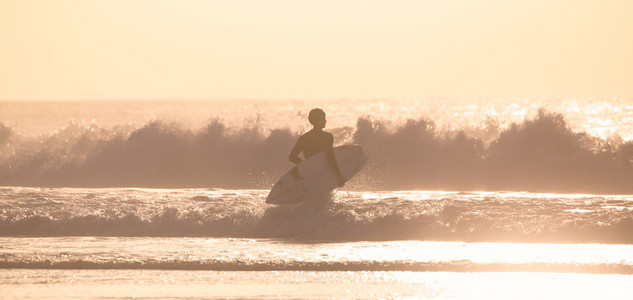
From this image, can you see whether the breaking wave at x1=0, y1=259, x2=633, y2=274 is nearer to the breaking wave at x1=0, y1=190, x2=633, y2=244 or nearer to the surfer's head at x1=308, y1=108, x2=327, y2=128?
the breaking wave at x1=0, y1=190, x2=633, y2=244

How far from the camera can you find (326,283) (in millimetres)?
11430

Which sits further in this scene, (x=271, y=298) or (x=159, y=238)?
(x=159, y=238)

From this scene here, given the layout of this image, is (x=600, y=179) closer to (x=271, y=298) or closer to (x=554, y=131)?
(x=554, y=131)

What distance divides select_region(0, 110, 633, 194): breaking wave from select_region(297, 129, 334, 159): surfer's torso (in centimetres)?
882

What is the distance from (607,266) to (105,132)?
23.9 m

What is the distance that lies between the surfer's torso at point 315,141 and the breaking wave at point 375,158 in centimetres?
882

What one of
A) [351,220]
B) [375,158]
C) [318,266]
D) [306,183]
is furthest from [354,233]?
[375,158]

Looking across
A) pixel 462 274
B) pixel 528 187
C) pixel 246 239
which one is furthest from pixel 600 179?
pixel 462 274

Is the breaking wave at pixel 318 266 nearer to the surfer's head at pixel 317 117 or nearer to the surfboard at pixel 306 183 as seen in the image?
the surfer's head at pixel 317 117

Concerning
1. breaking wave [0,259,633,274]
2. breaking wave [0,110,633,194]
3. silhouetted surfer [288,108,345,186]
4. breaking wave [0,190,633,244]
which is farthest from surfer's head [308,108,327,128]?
breaking wave [0,110,633,194]

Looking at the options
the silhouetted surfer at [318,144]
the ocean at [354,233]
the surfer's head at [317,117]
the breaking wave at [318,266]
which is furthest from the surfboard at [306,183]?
the breaking wave at [318,266]

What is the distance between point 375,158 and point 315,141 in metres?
13.1

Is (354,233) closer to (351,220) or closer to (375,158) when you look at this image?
(351,220)

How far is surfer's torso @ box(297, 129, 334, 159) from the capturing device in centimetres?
1588
